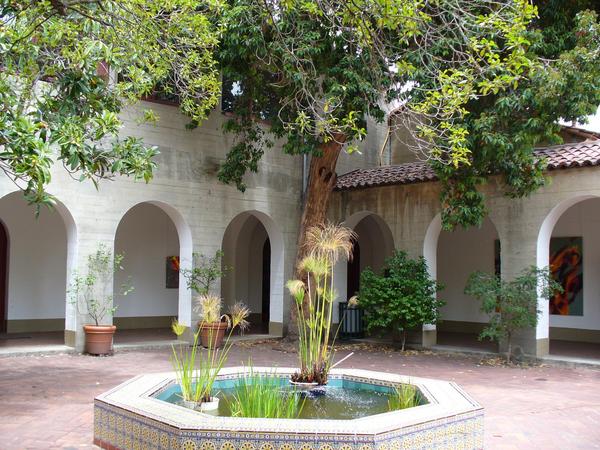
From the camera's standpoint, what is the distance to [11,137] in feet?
17.2

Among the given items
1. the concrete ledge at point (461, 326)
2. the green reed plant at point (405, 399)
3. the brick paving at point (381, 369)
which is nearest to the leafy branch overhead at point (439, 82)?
the brick paving at point (381, 369)

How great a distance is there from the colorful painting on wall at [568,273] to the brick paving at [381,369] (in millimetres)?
3612

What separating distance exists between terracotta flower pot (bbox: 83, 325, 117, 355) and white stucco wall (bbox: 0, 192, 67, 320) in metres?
3.39

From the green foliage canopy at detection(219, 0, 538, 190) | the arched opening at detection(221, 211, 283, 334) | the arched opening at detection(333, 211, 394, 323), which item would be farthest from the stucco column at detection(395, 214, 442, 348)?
the arched opening at detection(221, 211, 283, 334)

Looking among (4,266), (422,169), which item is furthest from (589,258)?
(4,266)

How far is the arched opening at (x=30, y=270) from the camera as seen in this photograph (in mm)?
14570

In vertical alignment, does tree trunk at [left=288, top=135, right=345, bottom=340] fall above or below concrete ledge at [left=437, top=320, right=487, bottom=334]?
above

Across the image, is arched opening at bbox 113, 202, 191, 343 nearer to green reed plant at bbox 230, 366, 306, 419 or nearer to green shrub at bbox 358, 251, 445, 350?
green shrub at bbox 358, 251, 445, 350

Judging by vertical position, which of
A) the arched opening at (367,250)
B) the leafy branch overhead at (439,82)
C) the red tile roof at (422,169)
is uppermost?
the leafy branch overhead at (439,82)

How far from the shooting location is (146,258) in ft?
55.2

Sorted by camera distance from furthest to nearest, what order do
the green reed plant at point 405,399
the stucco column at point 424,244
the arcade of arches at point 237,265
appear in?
the arcade of arches at point 237,265, the stucco column at point 424,244, the green reed plant at point 405,399

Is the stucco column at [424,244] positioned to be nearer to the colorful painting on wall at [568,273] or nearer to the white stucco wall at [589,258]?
the colorful painting on wall at [568,273]

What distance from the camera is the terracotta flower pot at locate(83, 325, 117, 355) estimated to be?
1208 cm

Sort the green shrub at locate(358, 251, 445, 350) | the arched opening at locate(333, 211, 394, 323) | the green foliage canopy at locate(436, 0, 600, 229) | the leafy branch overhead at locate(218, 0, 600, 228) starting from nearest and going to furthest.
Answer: the leafy branch overhead at locate(218, 0, 600, 228), the green foliage canopy at locate(436, 0, 600, 229), the green shrub at locate(358, 251, 445, 350), the arched opening at locate(333, 211, 394, 323)
